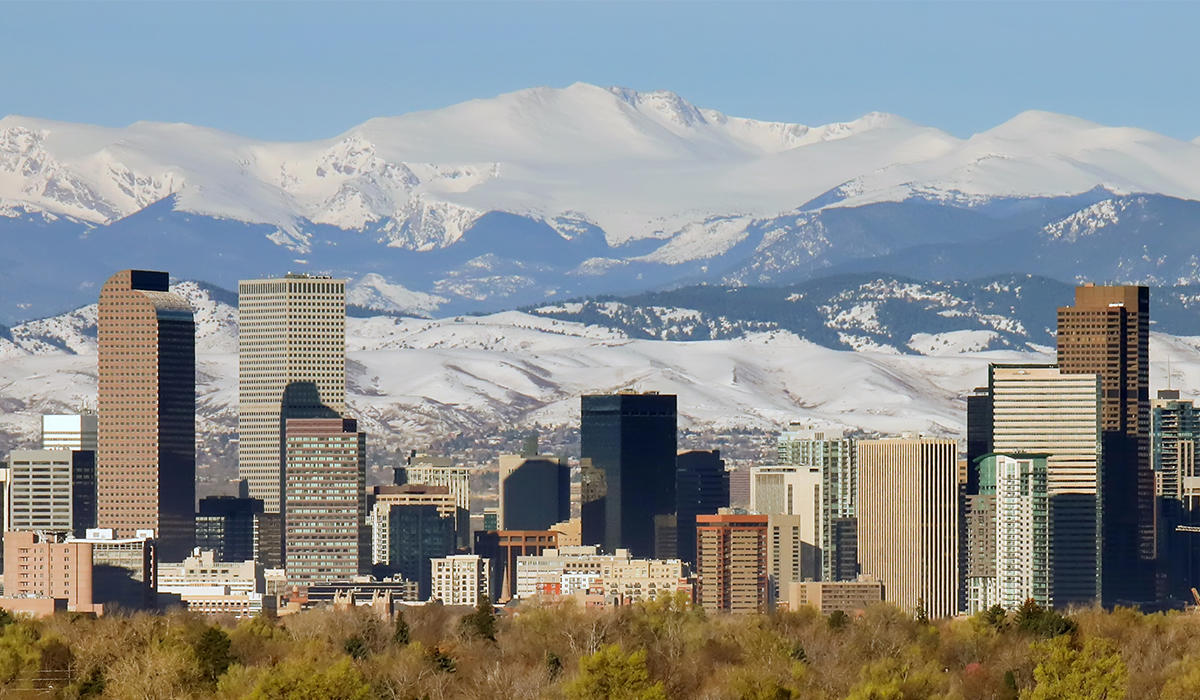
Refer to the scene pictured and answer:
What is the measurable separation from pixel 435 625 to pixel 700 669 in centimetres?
3312

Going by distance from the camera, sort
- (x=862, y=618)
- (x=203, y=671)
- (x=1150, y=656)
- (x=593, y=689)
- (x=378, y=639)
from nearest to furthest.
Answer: (x=593, y=689)
(x=203, y=671)
(x=1150, y=656)
(x=378, y=639)
(x=862, y=618)

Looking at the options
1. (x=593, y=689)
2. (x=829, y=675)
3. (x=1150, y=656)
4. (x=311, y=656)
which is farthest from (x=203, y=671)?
(x=1150, y=656)

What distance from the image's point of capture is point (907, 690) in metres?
94.2

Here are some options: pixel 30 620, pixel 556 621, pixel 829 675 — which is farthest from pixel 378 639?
pixel 829 675

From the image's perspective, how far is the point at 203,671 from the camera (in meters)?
97.9

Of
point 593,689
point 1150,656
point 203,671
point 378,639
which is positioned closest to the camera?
point 593,689

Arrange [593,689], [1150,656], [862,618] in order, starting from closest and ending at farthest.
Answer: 1. [593,689]
2. [1150,656]
3. [862,618]

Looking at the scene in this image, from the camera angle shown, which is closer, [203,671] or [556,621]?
[203,671]

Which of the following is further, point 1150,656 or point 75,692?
point 1150,656

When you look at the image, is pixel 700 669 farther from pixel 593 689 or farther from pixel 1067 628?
pixel 1067 628

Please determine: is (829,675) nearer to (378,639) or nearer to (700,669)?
(700,669)

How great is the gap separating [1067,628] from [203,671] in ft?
132

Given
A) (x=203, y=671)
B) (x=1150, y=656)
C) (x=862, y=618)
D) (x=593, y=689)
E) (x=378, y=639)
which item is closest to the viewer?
(x=593, y=689)

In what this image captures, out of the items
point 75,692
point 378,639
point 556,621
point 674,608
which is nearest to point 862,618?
point 674,608
